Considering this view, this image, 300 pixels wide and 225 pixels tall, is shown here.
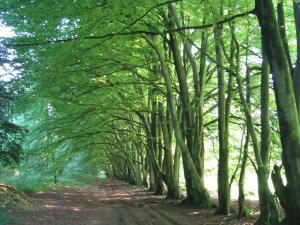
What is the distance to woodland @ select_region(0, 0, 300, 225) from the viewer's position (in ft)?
30.2

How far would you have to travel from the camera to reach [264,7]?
27.9 feet

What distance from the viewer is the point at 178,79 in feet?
57.8

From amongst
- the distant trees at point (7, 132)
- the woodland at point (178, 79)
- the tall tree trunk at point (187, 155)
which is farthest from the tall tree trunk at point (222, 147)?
the distant trees at point (7, 132)

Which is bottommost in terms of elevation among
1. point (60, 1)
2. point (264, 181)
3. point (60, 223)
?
point (60, 223)

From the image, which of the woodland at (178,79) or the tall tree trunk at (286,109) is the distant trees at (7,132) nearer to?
the woodland at (178,79)

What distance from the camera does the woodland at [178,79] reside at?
9203mm

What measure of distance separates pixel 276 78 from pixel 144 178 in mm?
30799

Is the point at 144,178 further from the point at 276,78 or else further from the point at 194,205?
the point at 276,78

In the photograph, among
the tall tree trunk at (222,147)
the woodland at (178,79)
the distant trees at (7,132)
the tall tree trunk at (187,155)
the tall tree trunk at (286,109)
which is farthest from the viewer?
the distant trees at (7,132)

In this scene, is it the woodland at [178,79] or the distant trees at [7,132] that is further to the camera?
the distant trees at [7,132]

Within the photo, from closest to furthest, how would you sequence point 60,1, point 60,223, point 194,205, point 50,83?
point 60,1 → point 60,223 → point 50,83 → point 194,205

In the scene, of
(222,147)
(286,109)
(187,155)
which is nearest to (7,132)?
(187,155)

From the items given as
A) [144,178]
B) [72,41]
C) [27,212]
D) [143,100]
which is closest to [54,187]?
[144,178]

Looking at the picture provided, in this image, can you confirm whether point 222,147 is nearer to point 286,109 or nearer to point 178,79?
point 178,79
